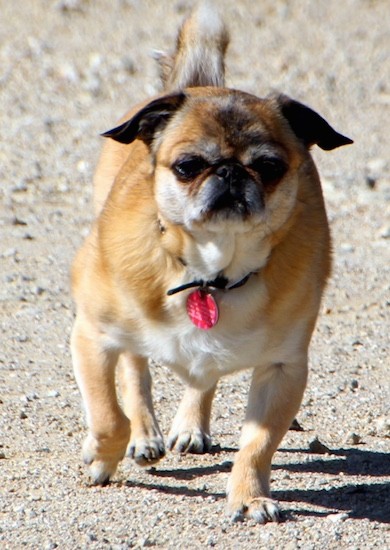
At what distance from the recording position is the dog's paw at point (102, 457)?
4926mm

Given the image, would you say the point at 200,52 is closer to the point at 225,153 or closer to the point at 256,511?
the point at 225,153

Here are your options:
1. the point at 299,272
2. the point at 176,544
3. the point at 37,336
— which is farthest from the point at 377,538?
the point at 37,336

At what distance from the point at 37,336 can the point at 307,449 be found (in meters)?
1.94

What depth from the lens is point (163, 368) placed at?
655 cm

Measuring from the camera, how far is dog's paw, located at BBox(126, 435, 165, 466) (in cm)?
521

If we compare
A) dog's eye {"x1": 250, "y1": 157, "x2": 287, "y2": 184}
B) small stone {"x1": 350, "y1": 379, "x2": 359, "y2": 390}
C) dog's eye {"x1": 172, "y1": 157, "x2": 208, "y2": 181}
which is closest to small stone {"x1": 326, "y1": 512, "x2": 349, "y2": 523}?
dog's eye {"x1": 250, "y1": 157, "x2": 287, "y2": 184}

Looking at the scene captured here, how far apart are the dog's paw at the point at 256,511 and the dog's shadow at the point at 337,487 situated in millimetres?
93

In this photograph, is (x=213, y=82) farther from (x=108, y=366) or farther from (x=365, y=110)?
(x=365, y=110)

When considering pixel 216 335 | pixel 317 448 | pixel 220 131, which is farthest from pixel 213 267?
pixel 317 448

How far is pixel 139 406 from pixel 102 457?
0.70m

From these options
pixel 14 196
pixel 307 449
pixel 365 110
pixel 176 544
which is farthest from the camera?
pixel 365 110

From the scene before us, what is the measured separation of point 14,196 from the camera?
938cm

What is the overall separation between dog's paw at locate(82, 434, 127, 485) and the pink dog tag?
625mm

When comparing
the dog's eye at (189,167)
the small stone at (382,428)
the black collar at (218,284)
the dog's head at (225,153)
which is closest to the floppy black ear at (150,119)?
the dog's head at (225,153)
